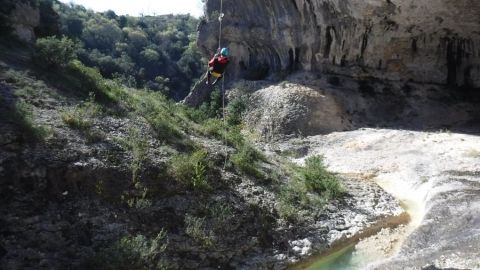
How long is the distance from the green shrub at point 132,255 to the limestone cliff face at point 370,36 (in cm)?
1734

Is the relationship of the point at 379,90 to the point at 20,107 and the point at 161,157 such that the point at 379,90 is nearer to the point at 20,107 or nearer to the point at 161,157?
the point at 161,157

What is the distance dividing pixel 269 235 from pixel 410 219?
4.57 meters

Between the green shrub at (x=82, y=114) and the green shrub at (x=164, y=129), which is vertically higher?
the green shrub at (x=82, y=114)

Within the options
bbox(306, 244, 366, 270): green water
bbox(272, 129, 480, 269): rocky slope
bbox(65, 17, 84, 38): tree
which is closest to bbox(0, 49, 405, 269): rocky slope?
bbox(306, 244, 366, 270): green water

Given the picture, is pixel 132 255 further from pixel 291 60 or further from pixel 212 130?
pixel 291 60

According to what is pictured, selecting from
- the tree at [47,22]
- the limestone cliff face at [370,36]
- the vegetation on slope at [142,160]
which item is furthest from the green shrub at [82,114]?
the limestone cliff face at [370,36]

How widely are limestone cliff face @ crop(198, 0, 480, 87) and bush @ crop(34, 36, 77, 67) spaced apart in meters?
14.1

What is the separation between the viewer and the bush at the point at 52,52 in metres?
15.6

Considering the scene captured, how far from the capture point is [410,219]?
1331 cm

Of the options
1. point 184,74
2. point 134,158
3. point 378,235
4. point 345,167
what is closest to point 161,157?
point 134,158

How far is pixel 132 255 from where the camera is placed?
362 inches

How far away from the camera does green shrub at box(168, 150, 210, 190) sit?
1202 centimetres

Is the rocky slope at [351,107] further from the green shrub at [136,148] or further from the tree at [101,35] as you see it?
the tree at [101,35]

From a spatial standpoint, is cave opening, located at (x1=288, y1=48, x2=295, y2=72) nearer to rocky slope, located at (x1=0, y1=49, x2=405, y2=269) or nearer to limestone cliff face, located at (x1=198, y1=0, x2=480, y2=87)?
limestone cliff face, located at (x1=198, y1=0, x2=480, y2=87)
